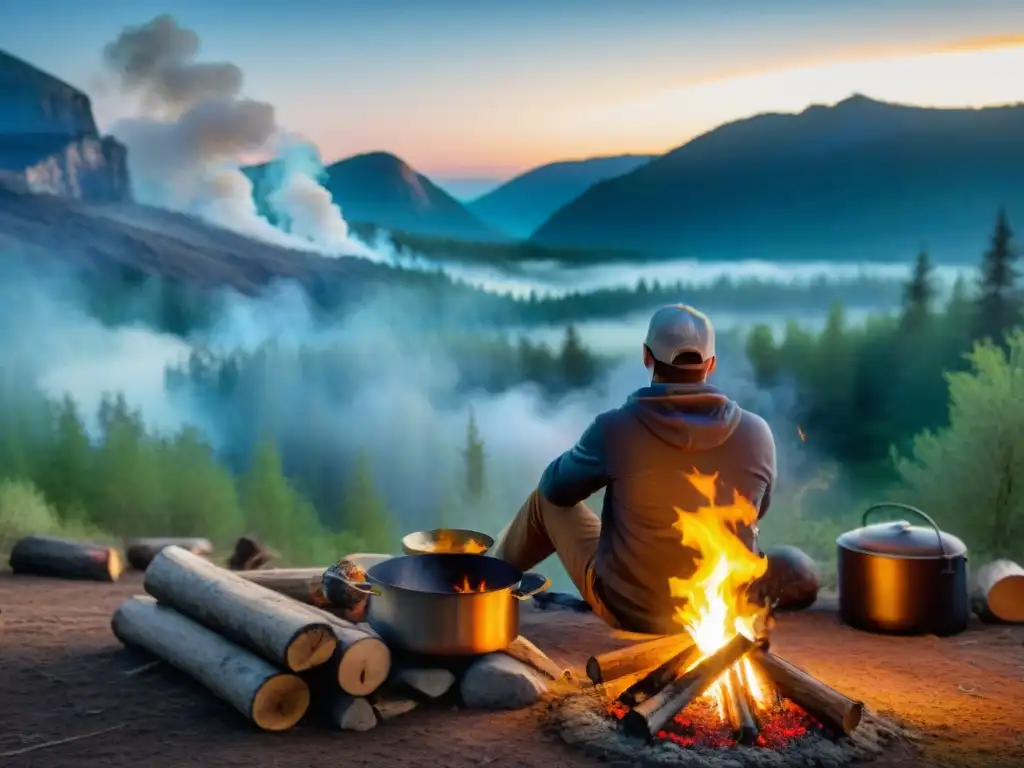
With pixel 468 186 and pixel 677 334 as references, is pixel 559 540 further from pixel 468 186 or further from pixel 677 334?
pixel 468 186

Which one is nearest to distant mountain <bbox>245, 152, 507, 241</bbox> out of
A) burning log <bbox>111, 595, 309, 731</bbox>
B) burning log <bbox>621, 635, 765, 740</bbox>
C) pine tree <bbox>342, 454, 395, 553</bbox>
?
pine tree <bbox>342, 454, 395, 553</bbox>

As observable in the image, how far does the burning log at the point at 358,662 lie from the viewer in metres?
4.54

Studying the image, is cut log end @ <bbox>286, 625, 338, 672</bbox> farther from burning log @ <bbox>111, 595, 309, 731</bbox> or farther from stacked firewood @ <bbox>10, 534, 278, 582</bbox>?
stacked firewood @ <bbox>10, 534, 278, 582</bbox>

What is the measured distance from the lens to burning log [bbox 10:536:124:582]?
757 cm

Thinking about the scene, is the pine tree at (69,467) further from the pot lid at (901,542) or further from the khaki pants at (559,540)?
the pot lid at (901,542)

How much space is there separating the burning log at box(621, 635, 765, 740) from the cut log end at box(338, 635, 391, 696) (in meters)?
1.04

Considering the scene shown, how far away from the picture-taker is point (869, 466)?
984 cm

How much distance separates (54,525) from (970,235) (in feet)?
27.6

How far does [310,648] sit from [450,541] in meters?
1.21

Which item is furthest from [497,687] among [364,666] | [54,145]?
[54,145]

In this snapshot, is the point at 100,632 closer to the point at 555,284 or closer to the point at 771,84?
the point at 555,284

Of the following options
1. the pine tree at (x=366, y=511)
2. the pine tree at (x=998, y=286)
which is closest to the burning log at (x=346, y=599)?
the pine tree at (x=366, y=511)

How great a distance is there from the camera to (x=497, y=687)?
15.5 ft

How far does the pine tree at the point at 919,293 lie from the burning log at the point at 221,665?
7119mm
